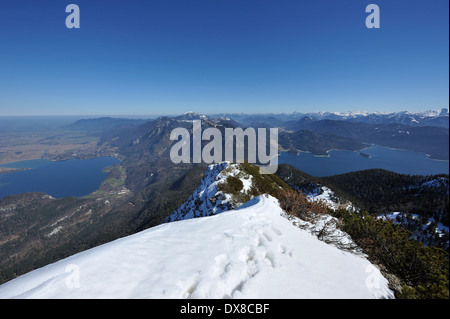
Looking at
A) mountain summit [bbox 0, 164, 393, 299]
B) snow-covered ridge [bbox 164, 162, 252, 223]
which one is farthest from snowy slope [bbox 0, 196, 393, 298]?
snow-covered ridge [bbox 164, 162, 252, 223]

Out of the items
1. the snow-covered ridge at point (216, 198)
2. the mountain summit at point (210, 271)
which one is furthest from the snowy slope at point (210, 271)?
the snow-covered ridge at point (216, 198)

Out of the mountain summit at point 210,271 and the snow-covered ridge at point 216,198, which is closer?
the mountain summit at point 210,271

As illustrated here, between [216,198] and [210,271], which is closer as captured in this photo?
[210,271]

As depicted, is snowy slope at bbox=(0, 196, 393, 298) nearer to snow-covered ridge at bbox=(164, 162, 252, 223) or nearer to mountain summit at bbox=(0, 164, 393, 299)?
mountain summit at bbox=(0, 164, 393, 299)

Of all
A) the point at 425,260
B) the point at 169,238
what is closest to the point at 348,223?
the point at 425,260

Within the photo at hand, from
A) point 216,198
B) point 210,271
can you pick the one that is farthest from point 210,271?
point 216,198

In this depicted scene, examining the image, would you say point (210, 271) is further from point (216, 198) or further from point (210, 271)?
point (216, 198)

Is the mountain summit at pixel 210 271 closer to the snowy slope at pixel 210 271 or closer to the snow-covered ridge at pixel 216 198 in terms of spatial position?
the snowy slope at pixel 210 271

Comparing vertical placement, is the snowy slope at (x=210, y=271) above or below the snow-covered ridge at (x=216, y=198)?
above

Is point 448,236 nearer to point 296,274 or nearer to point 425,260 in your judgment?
point 425,260
